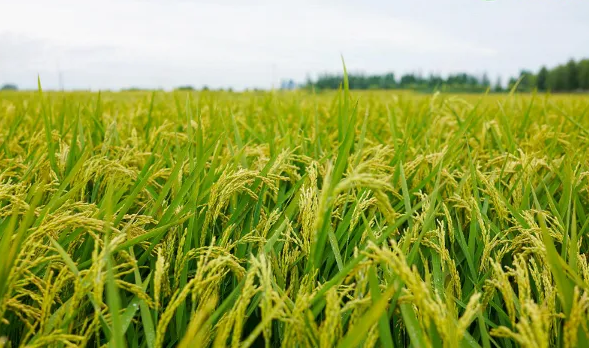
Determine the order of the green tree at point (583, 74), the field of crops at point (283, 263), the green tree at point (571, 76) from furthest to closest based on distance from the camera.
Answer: the green tree at point (571, 76) < the green tree at point (583, 74) < the field of crops at point (283, 263)

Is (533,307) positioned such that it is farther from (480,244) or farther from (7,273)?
(7,273)

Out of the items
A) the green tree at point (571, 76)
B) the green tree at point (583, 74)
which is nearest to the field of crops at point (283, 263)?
the green tree at point (583, 74)

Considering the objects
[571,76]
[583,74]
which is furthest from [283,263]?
[571,76]

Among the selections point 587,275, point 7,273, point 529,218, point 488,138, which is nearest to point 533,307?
point 587,275

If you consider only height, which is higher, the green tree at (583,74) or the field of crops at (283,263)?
the green tree at (583,74)

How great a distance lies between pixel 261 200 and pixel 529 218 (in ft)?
2.74

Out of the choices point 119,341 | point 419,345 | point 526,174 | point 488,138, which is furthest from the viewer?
point 488,138

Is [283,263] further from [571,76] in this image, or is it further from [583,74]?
[571,76]

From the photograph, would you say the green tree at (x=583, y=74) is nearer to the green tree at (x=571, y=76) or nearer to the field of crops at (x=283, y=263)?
the green tree at (x=571, y=76)

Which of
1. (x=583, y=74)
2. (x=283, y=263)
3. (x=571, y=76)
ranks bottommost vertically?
(x=283, y=263)

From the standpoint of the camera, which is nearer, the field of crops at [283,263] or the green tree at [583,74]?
the field of crops at [283,263]

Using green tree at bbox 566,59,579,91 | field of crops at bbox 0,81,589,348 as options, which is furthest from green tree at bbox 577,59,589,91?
field of crops at bbox 0,81,589,348

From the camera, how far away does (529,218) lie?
52.2 inches

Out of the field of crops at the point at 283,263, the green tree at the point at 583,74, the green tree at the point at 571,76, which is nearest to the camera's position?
the field of crops at the point at 283,263
